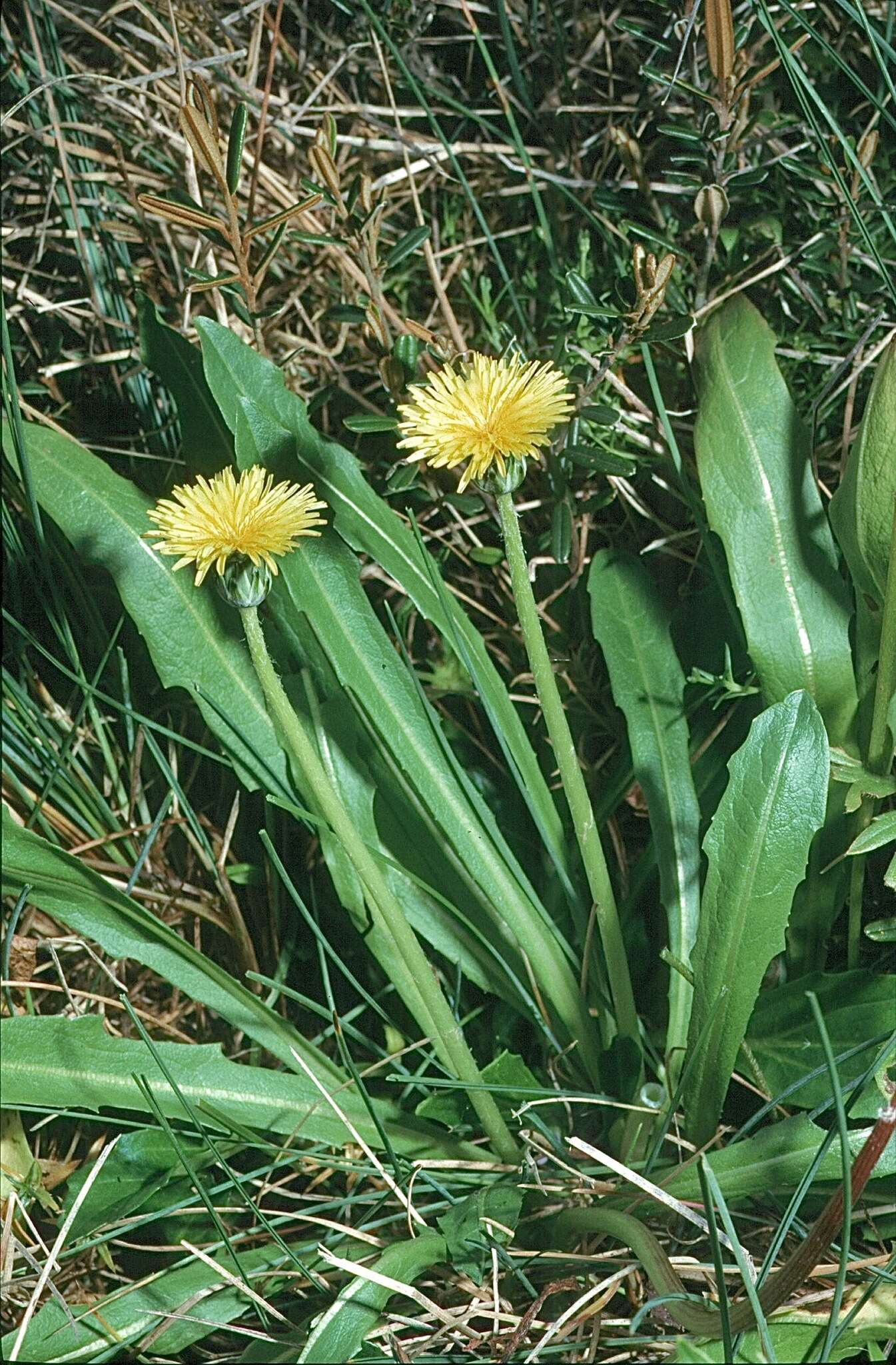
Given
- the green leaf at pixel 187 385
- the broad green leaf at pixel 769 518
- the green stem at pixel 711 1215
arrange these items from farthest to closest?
the green leaf at pixel 187 385 → the broad green leaf at pixel 769 518 → the green stem at pixel 711 1215

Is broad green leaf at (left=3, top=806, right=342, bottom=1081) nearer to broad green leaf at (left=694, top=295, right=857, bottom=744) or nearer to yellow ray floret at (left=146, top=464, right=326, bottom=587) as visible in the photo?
yellow ray floret at (left=146, top=464, right=326, bottom=587)

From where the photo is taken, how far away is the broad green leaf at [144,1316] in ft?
3.48

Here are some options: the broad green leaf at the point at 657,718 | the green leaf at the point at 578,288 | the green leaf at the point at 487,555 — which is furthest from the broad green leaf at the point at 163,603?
the green leaf at the point at 578,288

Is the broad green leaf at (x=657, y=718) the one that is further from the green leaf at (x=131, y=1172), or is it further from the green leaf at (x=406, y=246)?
the green leaf at (x=131, y=1172)

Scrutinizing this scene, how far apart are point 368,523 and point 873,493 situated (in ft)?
1.70

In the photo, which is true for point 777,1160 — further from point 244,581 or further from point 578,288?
point 578,288

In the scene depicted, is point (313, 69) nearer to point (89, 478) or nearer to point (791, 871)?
point (89, 478)

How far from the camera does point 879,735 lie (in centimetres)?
105

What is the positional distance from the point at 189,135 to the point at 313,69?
1.51ft

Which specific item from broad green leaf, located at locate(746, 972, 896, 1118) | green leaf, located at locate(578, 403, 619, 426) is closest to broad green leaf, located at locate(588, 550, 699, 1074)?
broad green leaf, located at locate(746, 972, 896, 1118)

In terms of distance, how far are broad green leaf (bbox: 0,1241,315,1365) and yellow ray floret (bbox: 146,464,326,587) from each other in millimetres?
685

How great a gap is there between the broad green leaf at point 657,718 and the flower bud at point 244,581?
1.70ft

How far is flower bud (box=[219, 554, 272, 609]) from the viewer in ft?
2.80

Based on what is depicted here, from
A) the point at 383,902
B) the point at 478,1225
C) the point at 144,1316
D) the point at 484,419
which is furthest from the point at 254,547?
the point at 144,1316
